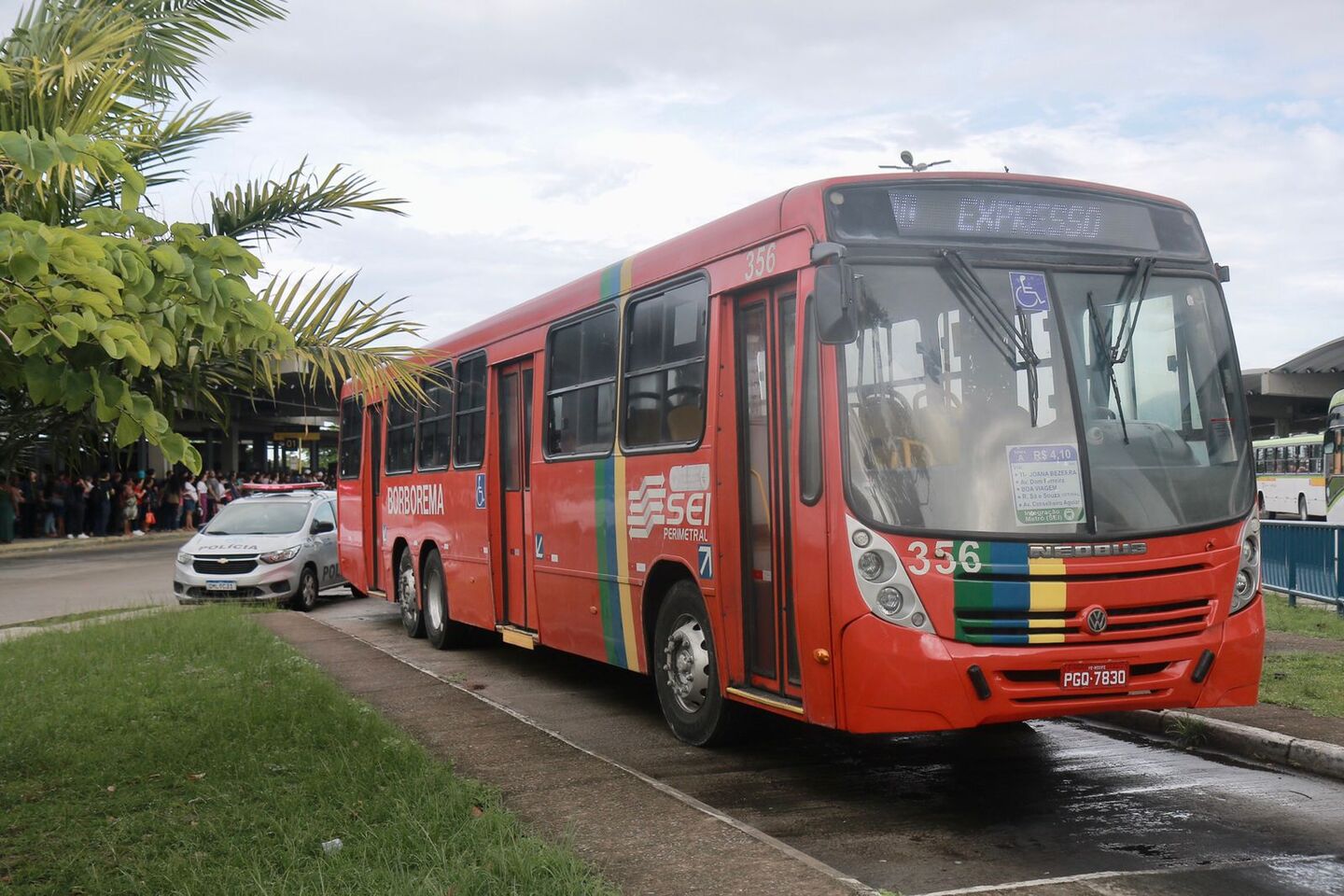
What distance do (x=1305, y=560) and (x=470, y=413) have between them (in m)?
9.64

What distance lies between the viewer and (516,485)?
11.7m

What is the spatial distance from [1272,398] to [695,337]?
52342 mm

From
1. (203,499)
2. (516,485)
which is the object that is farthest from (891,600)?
(203,499)

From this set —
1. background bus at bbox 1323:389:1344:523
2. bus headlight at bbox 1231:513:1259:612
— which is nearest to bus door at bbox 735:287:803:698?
bus headlight at bbox 1231:513:1259:612

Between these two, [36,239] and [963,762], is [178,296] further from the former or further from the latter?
[963,762]

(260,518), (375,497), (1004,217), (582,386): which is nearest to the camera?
Answer: (1004,217)

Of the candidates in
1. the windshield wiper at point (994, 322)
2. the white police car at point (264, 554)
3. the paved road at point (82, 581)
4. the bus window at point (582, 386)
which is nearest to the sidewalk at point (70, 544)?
the paved road at point (82, 581)

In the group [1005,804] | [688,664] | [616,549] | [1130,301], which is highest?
[1130,301]

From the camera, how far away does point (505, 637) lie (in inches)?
462

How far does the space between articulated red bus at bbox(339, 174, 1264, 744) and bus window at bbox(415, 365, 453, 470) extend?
5436mm

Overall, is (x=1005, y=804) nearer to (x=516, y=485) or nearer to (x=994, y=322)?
(x=994, y=322)

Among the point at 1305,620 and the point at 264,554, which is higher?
the point at 264,554

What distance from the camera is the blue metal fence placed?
14.9m

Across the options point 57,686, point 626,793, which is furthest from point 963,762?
point 57,686
